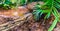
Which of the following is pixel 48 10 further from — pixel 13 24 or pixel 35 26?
pixel 13 24

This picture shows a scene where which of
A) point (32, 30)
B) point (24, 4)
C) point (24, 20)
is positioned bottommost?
point (32, 30)

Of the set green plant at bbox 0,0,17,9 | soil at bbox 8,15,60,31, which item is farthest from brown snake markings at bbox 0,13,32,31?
green plant at bbox 0,0,17,9

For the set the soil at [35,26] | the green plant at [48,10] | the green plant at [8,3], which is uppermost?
the green plant at [8,3]

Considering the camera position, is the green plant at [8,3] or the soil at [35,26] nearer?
the soil at [35,26]

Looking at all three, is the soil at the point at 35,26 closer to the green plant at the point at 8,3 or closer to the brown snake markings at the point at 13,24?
the brown snake markings at the point at 13,24

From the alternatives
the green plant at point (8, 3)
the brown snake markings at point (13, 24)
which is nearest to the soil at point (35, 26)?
the brown snake markings at point (13, 24)

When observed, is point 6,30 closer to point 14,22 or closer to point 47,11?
point 14,22

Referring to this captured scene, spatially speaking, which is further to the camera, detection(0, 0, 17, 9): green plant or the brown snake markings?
detection(0, 0, 17, 9): green plant

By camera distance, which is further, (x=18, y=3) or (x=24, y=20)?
(x=18, y=3)

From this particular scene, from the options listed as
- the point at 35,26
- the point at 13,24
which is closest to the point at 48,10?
the point at 35,26

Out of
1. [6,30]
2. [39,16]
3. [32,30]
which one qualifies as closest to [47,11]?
[39,16]

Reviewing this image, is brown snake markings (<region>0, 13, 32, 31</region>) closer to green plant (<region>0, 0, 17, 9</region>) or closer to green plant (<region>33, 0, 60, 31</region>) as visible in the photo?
→ green plant (<region>33, 0, 60, 31</region>)
